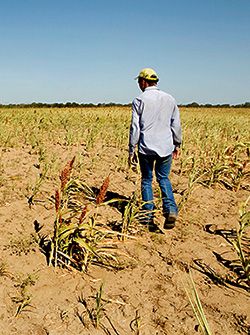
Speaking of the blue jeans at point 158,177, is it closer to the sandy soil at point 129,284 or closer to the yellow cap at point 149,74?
the sandy soil at point 129,284

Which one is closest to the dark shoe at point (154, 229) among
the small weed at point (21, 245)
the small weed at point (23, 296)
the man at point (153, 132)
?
the man at point (153, 132)

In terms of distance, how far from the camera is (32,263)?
2945 mm

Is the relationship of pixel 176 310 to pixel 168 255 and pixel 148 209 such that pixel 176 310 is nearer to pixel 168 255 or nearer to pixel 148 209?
pixel 168 255

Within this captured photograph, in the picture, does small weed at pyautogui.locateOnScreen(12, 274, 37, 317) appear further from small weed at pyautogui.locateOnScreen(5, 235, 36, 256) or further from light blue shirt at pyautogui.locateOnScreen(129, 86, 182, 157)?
light blue shirt at pyautogui.locateOnScreen(129, 86, 182, 157)

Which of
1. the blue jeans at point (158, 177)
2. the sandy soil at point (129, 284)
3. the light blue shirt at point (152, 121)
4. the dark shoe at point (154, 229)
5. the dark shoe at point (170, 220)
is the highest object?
the light blue shirt at point (152, 121)

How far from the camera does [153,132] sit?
153 inches

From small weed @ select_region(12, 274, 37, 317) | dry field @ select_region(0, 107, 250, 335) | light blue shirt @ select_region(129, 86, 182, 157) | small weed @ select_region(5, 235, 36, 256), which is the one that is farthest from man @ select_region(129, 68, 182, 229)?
small weed @ select_region(12, 274, 37, 317)

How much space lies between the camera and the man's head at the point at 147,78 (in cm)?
381

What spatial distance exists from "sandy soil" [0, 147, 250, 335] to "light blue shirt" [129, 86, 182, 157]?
0.92 m

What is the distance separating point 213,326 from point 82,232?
1.31 meters

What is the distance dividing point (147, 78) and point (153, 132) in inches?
23.8

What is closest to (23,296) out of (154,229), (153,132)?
(154,229)

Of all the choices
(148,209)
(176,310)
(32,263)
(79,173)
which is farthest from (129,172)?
(176,310)

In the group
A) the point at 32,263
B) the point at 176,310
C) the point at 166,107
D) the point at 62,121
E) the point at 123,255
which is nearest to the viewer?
the point at 176,310
